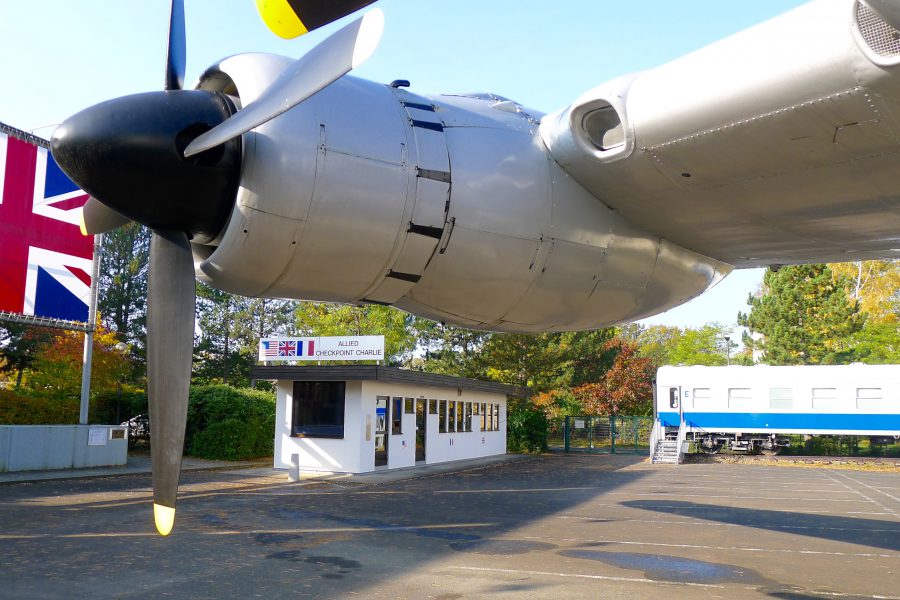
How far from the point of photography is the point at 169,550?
9.57 meters

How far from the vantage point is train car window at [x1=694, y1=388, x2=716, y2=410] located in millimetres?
31281

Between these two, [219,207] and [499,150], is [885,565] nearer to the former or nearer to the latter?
[499,150]

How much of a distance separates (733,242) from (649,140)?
184cm

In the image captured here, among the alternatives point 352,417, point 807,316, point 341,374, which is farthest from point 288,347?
point 807,316

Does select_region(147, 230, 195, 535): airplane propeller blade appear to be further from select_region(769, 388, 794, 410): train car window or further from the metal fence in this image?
the metal fence

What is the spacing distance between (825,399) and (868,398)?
154 centimetres

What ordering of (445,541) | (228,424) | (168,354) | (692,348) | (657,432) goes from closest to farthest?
(168,354) < (445,541) < (228,424) < (657,432) < (692,348)

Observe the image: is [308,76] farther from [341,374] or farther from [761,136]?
[341,374]

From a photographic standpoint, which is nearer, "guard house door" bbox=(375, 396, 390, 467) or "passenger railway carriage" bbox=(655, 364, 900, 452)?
"guard house door" bbox=(375, 396, 390, 467)

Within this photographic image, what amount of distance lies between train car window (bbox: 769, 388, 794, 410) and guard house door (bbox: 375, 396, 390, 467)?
17.1 m

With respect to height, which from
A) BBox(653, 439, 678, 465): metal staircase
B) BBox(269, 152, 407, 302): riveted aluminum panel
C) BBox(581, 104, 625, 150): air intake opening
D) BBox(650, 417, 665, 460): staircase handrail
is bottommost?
BBox(653, 439, 678, 465): metal staircase

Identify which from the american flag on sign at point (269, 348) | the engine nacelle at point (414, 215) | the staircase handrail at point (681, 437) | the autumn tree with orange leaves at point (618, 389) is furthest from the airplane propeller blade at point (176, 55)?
the autumn tree with orange leaves at point (618, 389)

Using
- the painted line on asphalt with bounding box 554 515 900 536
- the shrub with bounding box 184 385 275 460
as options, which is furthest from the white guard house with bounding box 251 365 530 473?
the painted line on asphalt with bounding box 554 515 900 536

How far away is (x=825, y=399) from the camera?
28859 millimetres
